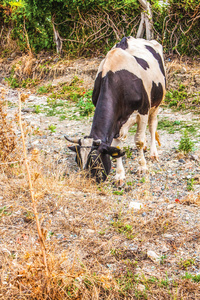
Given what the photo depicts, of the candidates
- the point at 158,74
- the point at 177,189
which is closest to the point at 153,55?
the point at 158,74

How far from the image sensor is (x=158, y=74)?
622cm

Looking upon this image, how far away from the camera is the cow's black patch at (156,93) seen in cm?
596

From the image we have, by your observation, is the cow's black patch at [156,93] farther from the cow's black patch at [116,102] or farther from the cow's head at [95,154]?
the cow's head at [95,154]

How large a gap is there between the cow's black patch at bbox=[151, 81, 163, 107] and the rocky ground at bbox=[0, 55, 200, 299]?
1.16m

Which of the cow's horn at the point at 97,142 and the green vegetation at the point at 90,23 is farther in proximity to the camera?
the green vegetation at the point at 90,23

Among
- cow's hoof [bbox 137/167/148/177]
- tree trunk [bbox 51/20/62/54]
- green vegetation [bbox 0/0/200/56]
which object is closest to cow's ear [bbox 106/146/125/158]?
cow's hoof [bbox 137/167/148/177]

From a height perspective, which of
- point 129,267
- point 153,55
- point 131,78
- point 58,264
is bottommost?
point 129,267

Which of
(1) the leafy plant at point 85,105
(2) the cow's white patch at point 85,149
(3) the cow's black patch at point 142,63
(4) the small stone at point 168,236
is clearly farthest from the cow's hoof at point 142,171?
(1) the leafy plant at point 85,105

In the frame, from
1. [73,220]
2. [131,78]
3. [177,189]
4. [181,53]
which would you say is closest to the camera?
[73,220]

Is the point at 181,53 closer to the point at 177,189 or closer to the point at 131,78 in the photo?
the point at 131,78

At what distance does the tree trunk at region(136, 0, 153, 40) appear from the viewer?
1051cm

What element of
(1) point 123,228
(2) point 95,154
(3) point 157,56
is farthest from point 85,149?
(3) point 157,56

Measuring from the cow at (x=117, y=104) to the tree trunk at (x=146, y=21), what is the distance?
519cm

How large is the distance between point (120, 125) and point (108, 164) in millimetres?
762
